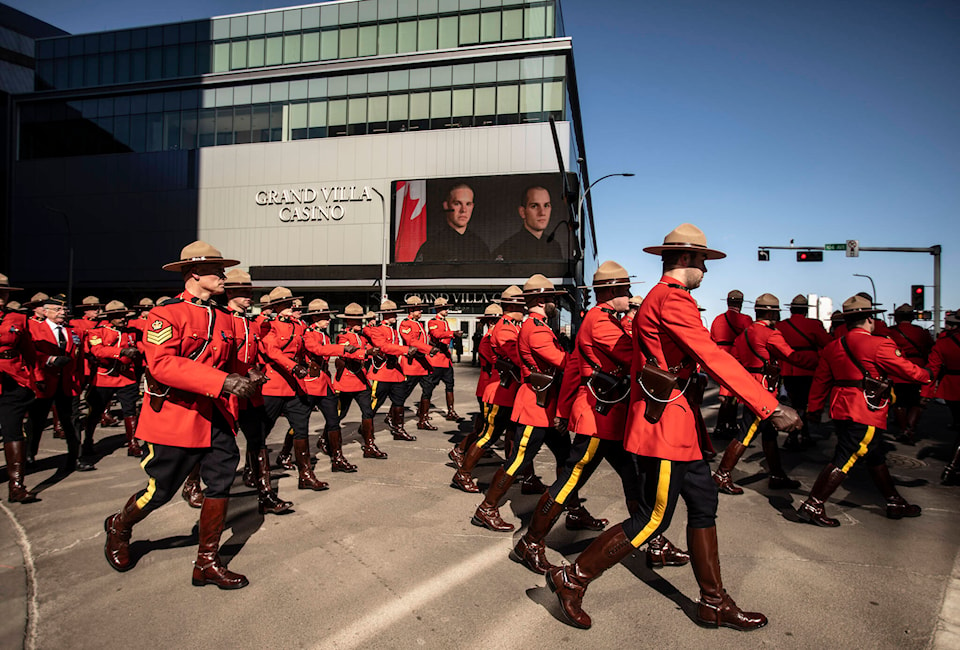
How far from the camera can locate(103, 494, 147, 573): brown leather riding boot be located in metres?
4.26

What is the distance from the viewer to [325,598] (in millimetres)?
3900

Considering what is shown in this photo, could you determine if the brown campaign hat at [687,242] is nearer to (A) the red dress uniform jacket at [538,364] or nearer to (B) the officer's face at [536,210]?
(A) the red dress uniform jacket at [538,364]

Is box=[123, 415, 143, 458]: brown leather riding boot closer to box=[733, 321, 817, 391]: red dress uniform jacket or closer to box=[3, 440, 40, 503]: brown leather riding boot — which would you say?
box=[3, 440, 40, 503]: brown leather riding boot

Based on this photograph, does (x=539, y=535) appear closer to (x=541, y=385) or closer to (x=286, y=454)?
(x=541, y=385)

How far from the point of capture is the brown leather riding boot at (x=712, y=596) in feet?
11.6

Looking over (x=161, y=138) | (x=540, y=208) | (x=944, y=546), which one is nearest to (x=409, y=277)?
(x=540, y=208)

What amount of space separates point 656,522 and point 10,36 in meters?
69.6

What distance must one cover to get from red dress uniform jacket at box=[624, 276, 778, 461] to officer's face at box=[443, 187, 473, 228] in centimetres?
3436

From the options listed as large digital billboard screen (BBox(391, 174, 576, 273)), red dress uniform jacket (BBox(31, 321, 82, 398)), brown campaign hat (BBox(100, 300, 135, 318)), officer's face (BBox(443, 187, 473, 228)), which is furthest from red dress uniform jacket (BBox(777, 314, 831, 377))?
officer's face (BBox(443, 187, 473, 228))

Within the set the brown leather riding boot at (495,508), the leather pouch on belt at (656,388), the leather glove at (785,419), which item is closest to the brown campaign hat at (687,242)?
the leather pouch on belt at (656,388)

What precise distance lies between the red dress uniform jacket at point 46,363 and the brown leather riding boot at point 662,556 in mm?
6429

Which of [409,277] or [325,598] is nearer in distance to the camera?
[325,598]

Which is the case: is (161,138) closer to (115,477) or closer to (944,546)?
(115,477)

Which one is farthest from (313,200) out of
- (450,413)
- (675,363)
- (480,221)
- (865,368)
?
(675,363)
